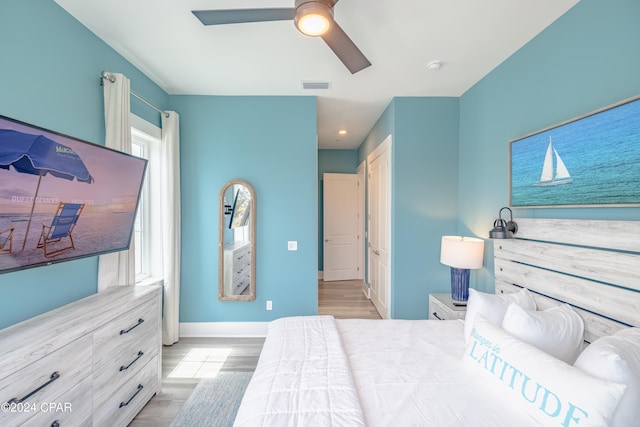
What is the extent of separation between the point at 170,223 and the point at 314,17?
244 centimetres

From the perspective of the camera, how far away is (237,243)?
9.76 ft

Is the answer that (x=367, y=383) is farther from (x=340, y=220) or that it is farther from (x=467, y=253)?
(x=340, y=220)

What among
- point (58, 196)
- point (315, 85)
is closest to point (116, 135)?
point (58, 196)

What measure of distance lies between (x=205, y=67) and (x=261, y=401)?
2.69 metres

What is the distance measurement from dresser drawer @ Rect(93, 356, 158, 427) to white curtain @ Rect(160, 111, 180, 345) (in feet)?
2.81

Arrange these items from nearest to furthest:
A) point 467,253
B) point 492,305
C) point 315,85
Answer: point 492,305
point 467,253
point 315,85

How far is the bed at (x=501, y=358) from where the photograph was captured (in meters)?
0.96

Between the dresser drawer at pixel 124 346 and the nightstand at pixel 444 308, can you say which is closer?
the dresser drawer at pixel 124 346

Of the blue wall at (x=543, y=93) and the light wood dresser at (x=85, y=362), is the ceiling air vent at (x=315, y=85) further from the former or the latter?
the light wood dresser at (x=85, y=362)

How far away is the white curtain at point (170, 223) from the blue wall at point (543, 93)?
3.26 metres

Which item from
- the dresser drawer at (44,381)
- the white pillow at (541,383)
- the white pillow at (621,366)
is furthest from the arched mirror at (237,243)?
the white pillow at (621,366)

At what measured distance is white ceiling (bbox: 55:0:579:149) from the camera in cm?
166

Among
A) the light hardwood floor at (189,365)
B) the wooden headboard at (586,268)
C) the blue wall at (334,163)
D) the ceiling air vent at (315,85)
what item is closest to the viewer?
the wooden headboard at (586,268)

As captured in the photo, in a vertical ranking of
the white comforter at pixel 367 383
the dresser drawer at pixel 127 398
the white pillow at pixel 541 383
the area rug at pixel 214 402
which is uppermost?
the white pillow at pixel 541 383
